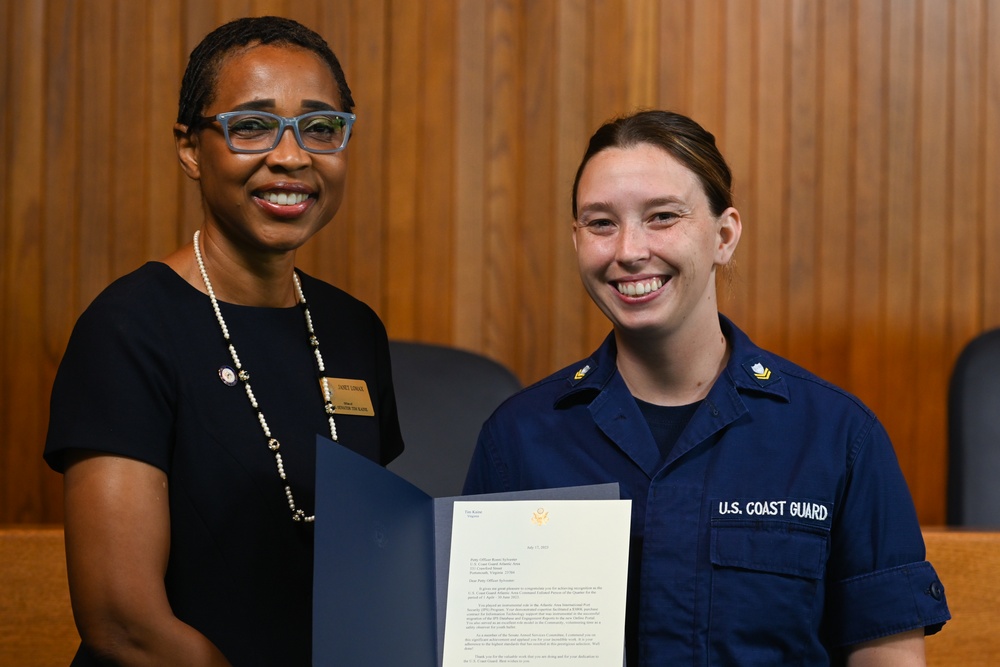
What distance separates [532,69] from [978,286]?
50.4 inches

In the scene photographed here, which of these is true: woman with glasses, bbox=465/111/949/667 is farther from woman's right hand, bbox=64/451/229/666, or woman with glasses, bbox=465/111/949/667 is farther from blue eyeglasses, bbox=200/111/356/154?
woman's right hand, bbox=64/451/229/666

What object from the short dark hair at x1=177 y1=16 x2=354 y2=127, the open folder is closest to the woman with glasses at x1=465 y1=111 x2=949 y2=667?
the open folder

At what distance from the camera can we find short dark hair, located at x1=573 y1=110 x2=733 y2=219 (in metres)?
1.71

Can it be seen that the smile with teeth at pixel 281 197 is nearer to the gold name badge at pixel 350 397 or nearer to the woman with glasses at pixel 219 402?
the woman with glasses at pixel 219 402

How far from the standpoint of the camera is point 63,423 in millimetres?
1436

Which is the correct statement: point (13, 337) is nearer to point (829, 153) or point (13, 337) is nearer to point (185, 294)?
point (185, 294)

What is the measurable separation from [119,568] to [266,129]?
603mm

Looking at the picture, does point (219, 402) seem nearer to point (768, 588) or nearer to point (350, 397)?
point (350, 397)

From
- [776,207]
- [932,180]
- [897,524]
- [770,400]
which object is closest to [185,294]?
[770,400]

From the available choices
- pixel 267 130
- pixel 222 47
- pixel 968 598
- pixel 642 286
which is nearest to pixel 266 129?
pixel 267 130

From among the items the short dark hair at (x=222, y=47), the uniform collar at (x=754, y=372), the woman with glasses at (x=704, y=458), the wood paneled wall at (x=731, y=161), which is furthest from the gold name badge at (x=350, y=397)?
the wood paneled wall at (x=731, y=161)

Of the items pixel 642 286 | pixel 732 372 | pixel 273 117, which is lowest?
pixel 732 372

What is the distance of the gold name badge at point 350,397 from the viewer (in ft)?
5.71

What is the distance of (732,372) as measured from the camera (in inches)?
67.6
